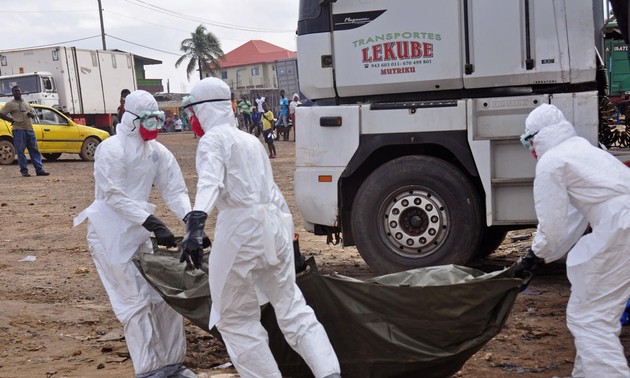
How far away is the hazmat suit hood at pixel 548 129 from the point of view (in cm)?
491

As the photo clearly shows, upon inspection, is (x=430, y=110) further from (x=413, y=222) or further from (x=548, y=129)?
(x=548, y=129)

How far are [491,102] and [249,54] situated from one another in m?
80.3

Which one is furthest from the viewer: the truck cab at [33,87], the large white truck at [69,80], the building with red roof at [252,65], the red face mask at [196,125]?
the building with red roof at [252,65]

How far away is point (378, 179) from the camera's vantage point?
7441 millimetres

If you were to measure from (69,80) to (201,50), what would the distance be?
118 feet

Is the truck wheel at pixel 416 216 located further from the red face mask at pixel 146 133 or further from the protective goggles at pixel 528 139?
the red face mask at pixel 146 133

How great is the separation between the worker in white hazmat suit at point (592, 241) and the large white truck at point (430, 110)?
236 centimetres

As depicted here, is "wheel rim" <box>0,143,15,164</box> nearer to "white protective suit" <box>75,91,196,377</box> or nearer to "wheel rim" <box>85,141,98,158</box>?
"wheel rim" <box>85,141,98,158</box>

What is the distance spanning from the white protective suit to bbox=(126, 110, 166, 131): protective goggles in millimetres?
36

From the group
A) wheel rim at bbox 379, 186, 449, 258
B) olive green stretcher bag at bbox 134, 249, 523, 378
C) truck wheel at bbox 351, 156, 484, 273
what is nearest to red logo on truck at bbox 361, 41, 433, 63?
truck wheel at bbox 351, 156, 484, 273

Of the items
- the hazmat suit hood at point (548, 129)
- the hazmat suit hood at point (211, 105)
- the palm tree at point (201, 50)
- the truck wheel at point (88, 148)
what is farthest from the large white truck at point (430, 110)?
Answer: the palm tree at point (201, 50)

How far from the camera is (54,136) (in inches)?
864

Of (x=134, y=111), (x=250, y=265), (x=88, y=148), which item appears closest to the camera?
(x=250, y=265)

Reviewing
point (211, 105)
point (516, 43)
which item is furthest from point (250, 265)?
point (516, 43)
